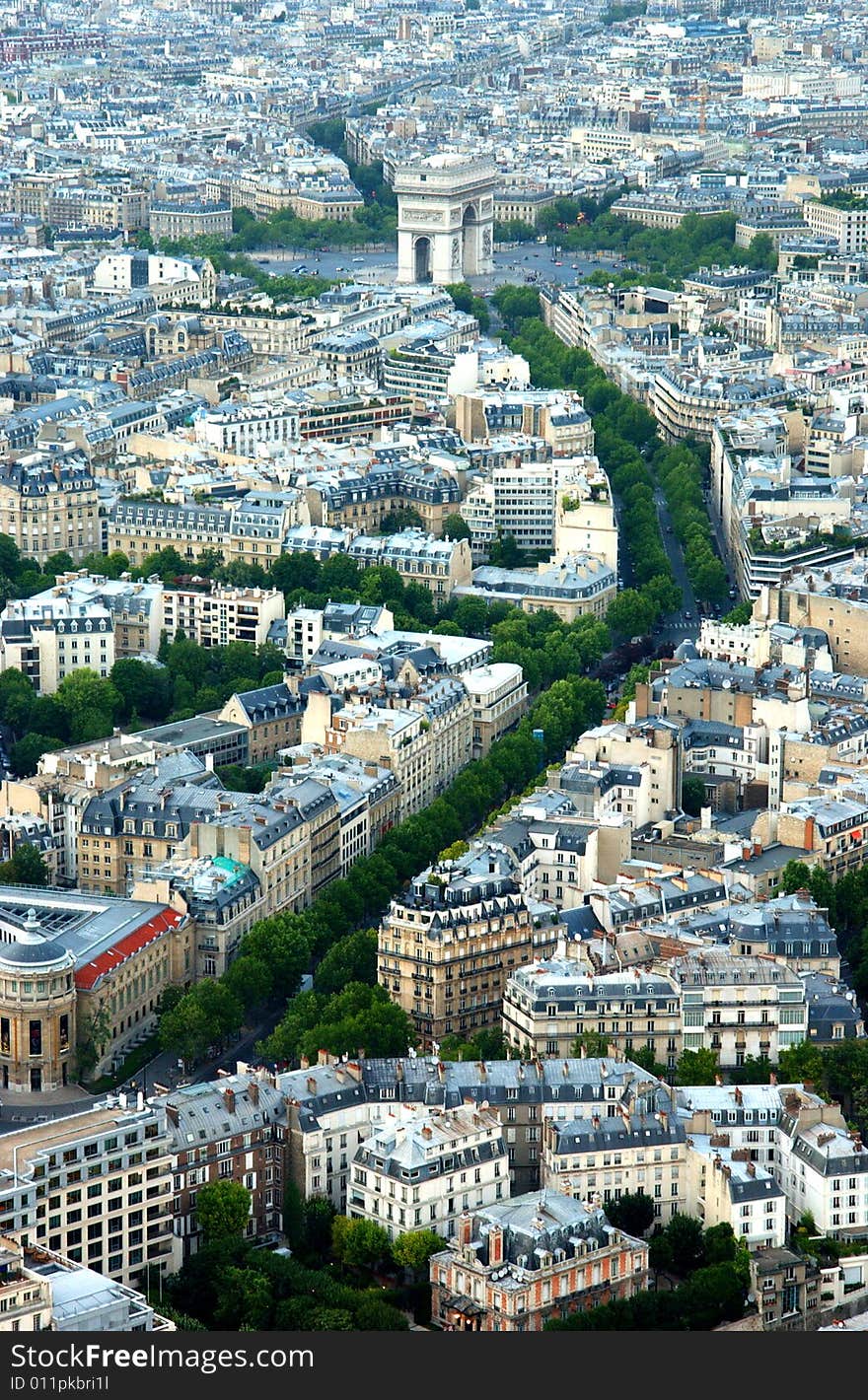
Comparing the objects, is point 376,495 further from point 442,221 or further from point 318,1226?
point 318,1226

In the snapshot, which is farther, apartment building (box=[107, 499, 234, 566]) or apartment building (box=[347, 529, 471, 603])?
apartment building (box=[107, 499, 234, 566])

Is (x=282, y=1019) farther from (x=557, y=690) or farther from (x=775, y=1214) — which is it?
(x=557, y=690)

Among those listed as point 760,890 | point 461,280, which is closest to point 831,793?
point 760,890

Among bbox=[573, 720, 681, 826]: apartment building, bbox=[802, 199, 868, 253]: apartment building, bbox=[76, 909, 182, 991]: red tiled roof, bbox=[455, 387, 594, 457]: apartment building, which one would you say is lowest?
bbox=[76, 909, 182, 991]: red tiled roof

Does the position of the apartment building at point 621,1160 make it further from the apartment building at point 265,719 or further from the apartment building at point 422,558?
the apartment building at point 422,558

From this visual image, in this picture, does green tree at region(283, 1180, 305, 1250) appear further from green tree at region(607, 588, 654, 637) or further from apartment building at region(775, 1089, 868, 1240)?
green tree at region(607, 588, 654, 637)

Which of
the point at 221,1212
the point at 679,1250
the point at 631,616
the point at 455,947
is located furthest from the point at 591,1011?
the point at 631,616

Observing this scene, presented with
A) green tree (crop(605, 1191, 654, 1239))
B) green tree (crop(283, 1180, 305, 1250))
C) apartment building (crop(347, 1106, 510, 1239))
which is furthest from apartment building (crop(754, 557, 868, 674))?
green tree (crop(283, 1180, 305, 1250))

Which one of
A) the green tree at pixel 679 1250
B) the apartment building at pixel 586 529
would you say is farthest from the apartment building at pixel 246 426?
the green tree at pixel 679 1250
